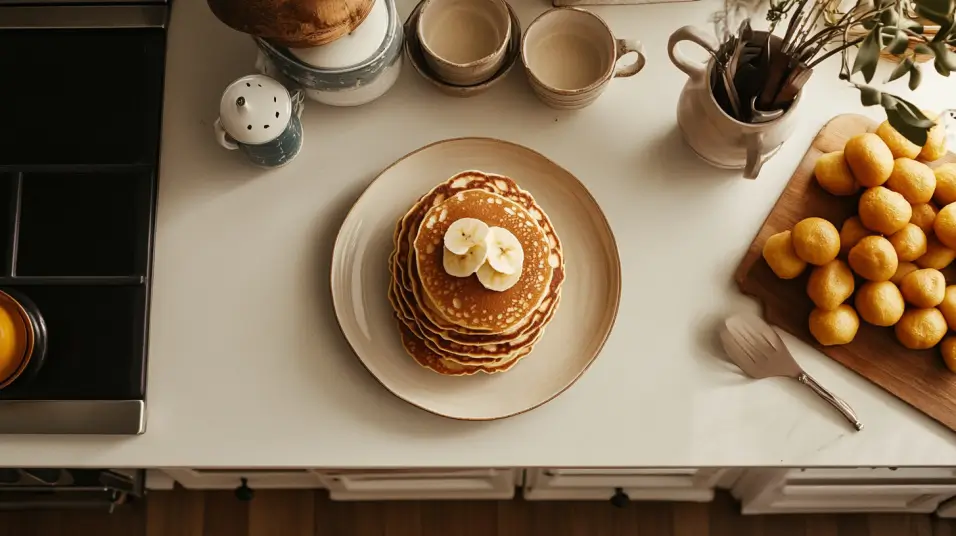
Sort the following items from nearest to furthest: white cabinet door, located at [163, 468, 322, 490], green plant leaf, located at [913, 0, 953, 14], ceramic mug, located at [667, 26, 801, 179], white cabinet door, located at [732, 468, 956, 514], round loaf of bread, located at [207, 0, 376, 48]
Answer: green plant leaf, located at [913, 0, 953, 14] → round loaf of bread, located at [207, 0, 376, 48] → ceramic mug, located at [667, 26, 801, 179] → white cabinet door, located at [732, 468, 956, 514] → white cabinet door, located at [163, 468, 322, 490]

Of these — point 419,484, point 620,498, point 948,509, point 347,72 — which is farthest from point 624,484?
point 347,72

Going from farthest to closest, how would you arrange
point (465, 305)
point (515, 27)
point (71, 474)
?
point (71, 474), point (515, 27), point (465, 305)

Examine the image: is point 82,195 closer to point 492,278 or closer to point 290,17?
point 290,17

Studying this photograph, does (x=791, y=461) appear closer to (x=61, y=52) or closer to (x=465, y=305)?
(x=465, y=305)

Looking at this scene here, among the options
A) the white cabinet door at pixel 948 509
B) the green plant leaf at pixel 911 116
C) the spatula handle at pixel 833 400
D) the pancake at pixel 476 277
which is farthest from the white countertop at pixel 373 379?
the white cabinet door at pixel 948 509

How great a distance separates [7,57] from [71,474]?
2.15ft

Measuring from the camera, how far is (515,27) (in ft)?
2.94

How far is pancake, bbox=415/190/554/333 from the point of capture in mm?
789

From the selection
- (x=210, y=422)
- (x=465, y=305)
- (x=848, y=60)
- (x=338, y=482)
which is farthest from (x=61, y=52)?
(x=848, y=60)

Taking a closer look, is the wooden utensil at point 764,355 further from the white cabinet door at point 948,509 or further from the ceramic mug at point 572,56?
the white cabinet door at point 948,509

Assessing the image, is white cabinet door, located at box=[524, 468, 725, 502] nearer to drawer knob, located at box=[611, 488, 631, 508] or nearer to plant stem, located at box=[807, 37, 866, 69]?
drawer knob, located at box=[611, 488, 631, 508]

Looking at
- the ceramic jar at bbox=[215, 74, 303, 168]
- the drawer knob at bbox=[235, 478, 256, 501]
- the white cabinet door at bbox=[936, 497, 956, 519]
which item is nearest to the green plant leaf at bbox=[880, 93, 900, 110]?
the ceramic jar at bbox=[215, 74, 303, 168]

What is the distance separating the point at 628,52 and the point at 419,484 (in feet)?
2.44

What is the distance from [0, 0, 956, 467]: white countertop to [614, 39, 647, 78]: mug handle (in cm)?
5
